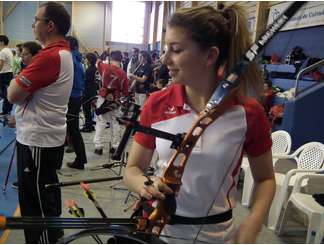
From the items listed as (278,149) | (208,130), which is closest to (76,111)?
(278,149)

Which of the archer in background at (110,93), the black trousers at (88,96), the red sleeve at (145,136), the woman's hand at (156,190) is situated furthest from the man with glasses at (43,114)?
the black trousers at (88,96)

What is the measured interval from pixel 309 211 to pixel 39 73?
195 cm

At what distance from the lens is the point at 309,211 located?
2438 millimetres

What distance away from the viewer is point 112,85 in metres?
4.66

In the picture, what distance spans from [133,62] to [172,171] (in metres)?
7.89

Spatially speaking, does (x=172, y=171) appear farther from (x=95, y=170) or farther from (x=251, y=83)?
(x=95, y=170)

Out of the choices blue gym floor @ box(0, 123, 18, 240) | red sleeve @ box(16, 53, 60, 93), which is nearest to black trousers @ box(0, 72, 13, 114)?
blue gym floor @ box(0, 123, 18, 240)

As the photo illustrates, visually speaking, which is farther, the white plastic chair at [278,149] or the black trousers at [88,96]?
the black trousers at [88,96]

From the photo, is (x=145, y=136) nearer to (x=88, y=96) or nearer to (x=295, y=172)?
(x=295, y=172)

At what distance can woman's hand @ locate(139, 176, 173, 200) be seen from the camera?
29.1 inches

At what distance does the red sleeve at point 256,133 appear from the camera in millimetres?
906

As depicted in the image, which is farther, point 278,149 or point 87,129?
point 87,129

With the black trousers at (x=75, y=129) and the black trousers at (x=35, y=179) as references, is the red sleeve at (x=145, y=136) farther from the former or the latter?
the black trousers at (x=75, y=129)

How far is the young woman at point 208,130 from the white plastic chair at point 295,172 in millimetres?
2044
